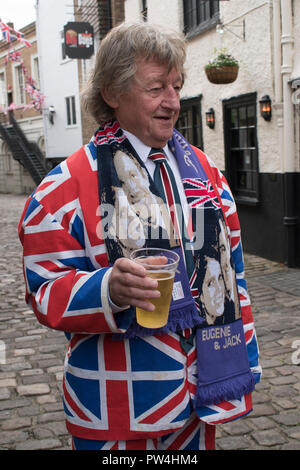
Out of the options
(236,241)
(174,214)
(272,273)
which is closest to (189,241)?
(174,214)

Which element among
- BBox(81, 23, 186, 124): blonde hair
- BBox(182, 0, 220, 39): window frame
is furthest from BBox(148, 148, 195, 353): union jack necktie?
BBox(182, 0, 220, 39): window frame

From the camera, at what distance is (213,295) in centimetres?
180

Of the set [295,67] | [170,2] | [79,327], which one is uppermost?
[170,2]

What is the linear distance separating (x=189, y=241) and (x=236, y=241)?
0.96 feet

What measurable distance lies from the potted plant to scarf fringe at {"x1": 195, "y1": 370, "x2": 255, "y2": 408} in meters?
7.42

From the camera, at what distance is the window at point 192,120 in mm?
10937

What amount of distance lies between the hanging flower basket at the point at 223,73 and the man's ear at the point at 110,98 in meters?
7.18

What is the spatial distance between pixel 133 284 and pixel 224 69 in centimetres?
780

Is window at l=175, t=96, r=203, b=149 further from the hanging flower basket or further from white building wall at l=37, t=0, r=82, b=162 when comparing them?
white building wall at l=37, t=0, r=82, b=162

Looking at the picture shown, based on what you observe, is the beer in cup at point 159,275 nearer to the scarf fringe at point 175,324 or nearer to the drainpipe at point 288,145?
the scarf fringe at point 175,324

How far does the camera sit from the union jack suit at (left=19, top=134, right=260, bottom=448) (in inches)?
64.0

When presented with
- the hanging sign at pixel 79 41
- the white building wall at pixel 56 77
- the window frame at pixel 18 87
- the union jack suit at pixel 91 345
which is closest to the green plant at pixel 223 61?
the union jack suit at pixel 91 345

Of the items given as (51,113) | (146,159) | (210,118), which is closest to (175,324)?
(146,159)

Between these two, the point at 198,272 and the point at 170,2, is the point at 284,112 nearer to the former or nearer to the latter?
the point at 170,2
